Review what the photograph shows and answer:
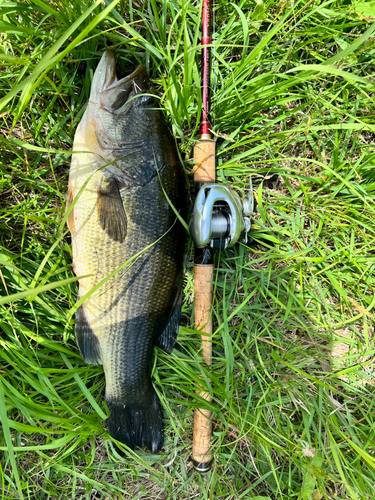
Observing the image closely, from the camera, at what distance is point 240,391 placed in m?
1.83

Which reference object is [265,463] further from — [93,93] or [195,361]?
[93,93]

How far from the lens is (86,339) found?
1.59m

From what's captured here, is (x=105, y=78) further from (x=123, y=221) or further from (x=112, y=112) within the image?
(x=123, y=221)

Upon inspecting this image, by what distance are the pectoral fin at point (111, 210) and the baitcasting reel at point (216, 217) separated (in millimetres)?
348

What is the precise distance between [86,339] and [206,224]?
88 cm

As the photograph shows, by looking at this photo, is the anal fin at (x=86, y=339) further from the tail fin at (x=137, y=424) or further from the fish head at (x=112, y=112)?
the fish head at (x=112, y=112)

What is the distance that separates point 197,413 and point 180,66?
194 centimetres

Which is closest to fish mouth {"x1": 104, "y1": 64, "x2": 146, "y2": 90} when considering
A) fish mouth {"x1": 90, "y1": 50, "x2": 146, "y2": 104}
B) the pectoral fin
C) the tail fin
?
fish mouth {"x1": 90, "y1": 50, "x2": 146, "y2": 104}

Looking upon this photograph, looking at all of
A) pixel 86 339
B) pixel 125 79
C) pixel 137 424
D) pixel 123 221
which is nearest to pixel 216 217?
pixel 123 221

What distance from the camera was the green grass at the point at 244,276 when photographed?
162 cm

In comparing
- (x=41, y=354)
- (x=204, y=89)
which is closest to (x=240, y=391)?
(x=41, y=354)

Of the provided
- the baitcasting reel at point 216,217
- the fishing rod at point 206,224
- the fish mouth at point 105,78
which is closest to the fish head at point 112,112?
the fish mouth at point 105,78

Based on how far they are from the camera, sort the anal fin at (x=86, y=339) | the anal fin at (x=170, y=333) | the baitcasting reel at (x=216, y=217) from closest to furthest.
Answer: the baitcasting reel at (x=216, y=217) → the anal fin at (x=86, y=339) → the anal fin at (x=170, y=333)

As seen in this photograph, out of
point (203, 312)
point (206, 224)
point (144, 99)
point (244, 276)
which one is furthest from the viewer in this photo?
point (244, 276)
